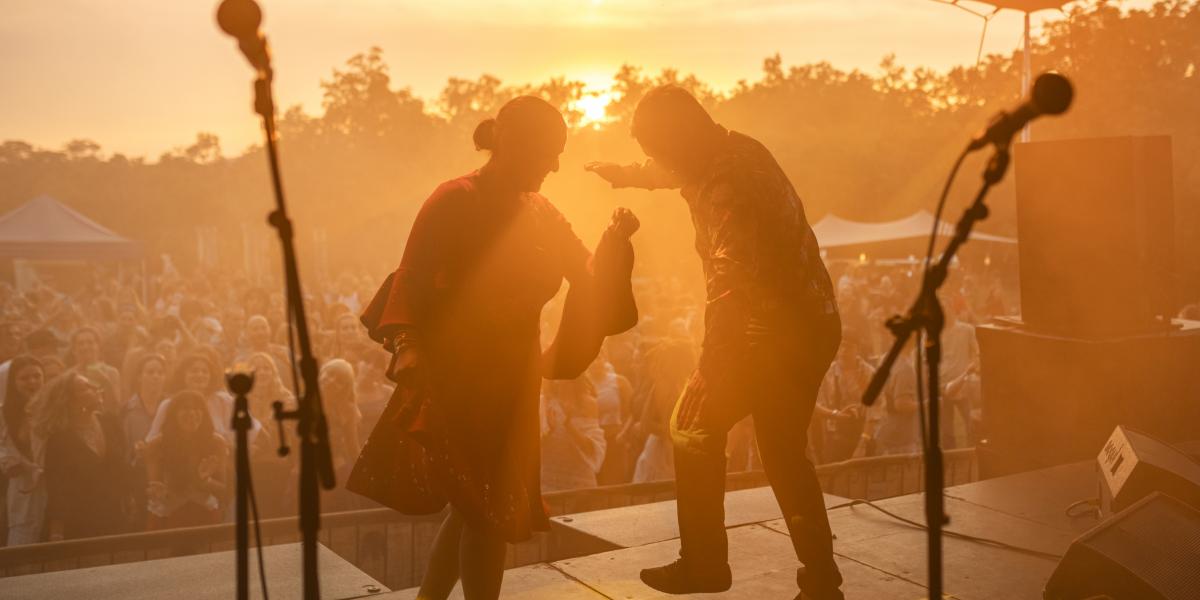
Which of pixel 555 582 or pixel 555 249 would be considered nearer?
pixel 555 249

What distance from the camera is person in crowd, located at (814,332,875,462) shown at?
874 cm

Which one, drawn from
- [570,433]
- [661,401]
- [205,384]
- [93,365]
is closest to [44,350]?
[93,365]

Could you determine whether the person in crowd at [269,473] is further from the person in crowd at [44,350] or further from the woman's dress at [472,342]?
the woman's dress at [472,342]

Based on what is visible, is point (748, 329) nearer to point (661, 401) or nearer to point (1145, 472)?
point (1145, 472)

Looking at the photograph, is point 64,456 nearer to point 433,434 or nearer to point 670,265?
point 433,434

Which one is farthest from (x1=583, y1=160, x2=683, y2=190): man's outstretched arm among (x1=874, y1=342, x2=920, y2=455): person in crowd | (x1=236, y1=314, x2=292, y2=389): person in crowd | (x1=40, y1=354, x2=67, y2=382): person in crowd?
(x1=236, y1=314, x2=292, y2=389): person in crowd

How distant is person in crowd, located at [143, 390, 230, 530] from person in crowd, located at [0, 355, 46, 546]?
2.18 feet

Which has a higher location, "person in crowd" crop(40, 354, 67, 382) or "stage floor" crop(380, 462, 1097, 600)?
"person in crowd" crop(40, 354, 67, 382)

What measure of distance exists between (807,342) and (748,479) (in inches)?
147

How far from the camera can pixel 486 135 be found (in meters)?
3.74

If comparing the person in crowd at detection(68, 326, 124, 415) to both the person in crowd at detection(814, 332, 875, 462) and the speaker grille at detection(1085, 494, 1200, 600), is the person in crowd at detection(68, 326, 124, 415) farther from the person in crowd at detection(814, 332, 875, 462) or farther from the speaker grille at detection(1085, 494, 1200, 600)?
the speaker grille at detection(1085, 494, 1200, 600)

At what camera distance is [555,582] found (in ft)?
15.5

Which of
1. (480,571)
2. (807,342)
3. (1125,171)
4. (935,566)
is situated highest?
(1125,171)

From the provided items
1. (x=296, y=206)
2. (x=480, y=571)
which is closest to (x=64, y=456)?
(x=480, y=571)
